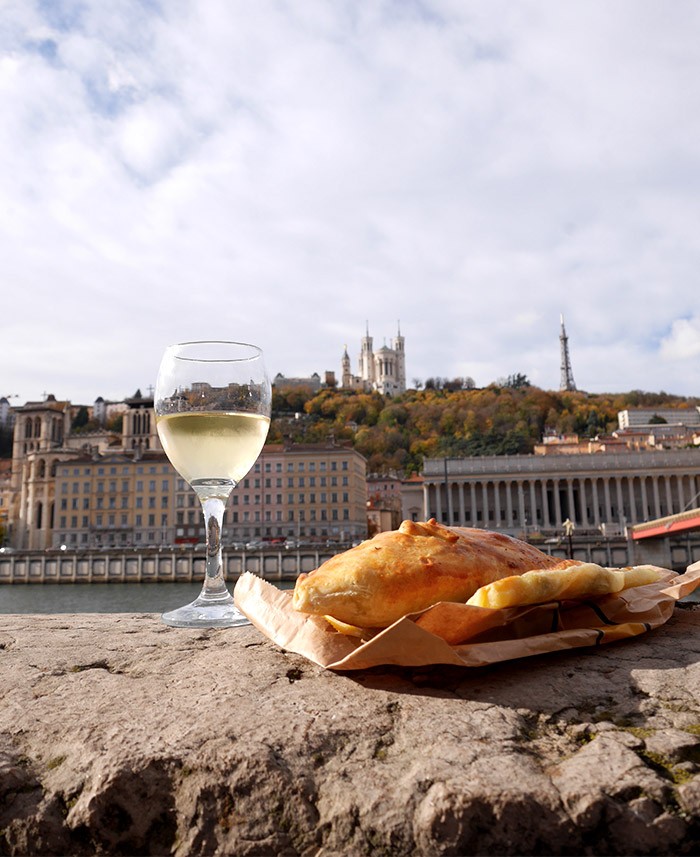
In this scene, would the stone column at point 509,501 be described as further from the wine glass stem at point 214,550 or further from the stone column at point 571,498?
the wine glass stem at point 214,550

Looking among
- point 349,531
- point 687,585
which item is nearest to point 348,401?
point 349,531

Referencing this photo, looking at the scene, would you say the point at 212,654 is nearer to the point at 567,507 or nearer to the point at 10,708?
the point at 10,708

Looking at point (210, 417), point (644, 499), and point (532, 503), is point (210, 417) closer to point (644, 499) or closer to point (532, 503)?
point (532, 503)

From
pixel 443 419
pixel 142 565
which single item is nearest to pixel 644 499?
pixel 443 419

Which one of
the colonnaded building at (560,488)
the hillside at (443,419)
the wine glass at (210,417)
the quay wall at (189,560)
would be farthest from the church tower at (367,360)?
the wine glass at (210,417)

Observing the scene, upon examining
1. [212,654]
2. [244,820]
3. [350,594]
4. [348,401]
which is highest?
[348,401]

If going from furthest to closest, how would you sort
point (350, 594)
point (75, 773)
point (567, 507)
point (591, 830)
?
point (567, 507) < point (350, 594) < point (75, 773) < point (591, 830)
